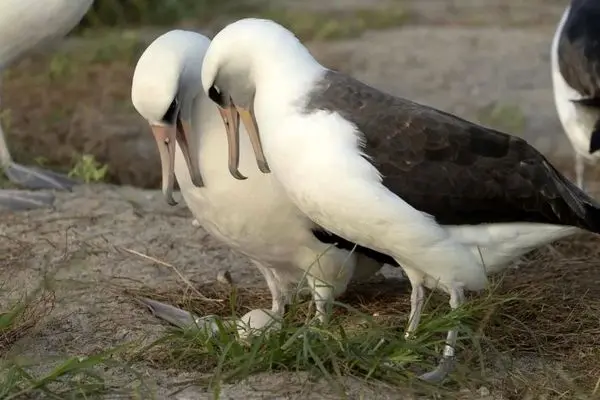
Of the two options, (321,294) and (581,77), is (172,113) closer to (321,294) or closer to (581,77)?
(321,294)

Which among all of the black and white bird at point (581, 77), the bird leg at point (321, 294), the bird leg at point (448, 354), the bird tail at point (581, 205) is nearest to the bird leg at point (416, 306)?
the bird leg at point (448, 354)

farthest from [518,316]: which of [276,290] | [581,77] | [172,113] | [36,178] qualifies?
[36,178]

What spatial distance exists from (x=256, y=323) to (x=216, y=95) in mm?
876

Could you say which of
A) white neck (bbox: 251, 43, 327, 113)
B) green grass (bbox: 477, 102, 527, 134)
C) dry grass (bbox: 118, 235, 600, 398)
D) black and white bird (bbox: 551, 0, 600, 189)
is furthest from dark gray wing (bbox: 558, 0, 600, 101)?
white neck (bbox: 251, 43, 327, 113)

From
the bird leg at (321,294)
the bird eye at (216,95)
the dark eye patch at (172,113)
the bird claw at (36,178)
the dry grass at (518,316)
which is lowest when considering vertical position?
the bird claw at (36,178)

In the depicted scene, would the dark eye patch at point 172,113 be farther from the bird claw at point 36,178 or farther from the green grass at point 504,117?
the green grass at point 504,117

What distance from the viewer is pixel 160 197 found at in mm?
6773

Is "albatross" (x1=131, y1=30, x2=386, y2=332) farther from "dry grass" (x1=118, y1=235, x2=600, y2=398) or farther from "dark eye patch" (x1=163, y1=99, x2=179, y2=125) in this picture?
"dry grass" (x1=118, y1=235, x2=600, y2=398)

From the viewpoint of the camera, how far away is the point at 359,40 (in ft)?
36.9

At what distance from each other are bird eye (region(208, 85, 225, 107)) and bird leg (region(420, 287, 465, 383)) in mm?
1082

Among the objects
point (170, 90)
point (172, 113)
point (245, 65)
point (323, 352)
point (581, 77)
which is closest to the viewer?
point (323, 352)

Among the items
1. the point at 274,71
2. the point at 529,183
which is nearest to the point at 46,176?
the point at 274,71

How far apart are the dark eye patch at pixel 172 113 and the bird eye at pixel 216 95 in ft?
0.59

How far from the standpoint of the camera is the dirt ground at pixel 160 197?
15.5 feet
